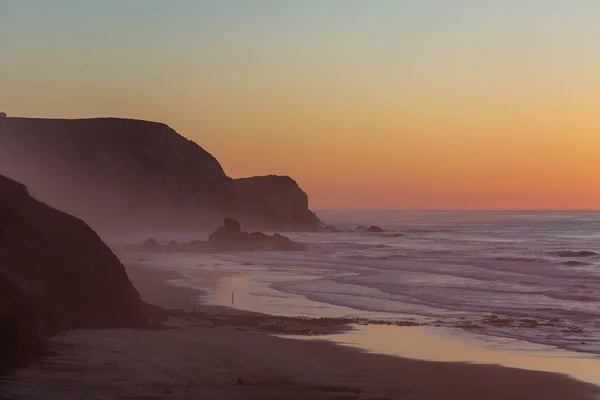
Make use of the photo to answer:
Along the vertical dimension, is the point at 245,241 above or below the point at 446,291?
above

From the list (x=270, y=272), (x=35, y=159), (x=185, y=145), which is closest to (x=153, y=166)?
(x=185, y=145)

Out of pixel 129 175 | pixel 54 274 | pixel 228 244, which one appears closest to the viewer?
pixel 54 274

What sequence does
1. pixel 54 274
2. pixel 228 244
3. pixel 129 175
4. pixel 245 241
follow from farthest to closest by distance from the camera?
pixel 129 175 → pixel 245 241 → pixel 228 244 → pixel 54 274

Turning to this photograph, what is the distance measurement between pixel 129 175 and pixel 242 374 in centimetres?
11540

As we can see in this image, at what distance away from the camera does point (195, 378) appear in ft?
38.8

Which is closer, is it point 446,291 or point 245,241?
point 446,291

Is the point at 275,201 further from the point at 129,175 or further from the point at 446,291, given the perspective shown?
the point at 446,291

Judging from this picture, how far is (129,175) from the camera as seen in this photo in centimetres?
12450

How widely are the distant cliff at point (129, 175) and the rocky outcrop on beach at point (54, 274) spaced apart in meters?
92.3

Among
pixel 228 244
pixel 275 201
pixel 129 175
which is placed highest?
pixel 129 175

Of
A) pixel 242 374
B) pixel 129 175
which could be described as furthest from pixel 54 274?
pixel 129 175

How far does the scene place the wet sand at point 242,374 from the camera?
1090cm

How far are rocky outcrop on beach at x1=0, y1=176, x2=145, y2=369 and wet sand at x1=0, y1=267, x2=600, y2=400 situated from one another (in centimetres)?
83

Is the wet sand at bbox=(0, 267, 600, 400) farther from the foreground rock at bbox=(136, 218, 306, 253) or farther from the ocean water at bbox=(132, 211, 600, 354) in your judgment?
the foreground rock at bbox=(136, 218, 306, 253)
